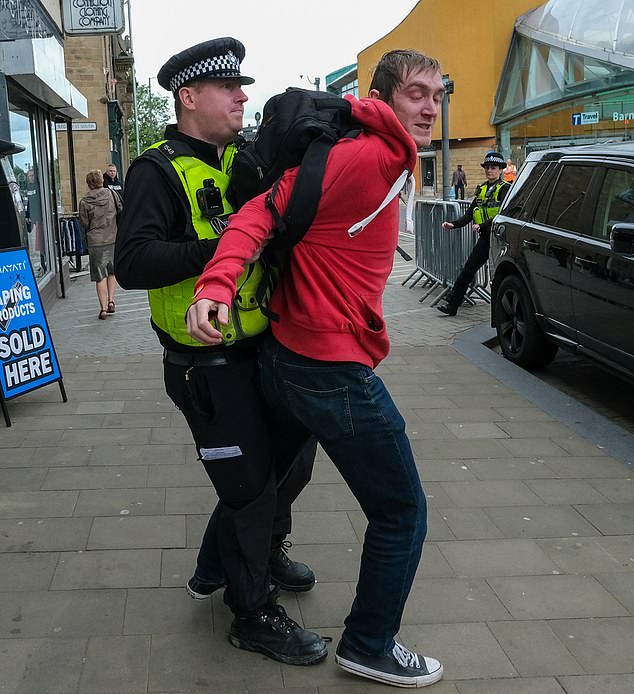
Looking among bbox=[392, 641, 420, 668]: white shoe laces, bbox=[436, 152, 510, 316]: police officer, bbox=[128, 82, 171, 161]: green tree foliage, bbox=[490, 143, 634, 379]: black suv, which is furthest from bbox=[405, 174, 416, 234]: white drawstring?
bbox=[128, 82, 171, 161]: green tree foliage

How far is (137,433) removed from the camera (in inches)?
235

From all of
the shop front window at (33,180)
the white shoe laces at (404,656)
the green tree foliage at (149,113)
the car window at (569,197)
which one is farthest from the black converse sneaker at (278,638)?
the green tree foliage at (149,113)

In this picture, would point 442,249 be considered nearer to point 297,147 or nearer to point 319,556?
point 319,556

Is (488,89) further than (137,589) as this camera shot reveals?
Yes

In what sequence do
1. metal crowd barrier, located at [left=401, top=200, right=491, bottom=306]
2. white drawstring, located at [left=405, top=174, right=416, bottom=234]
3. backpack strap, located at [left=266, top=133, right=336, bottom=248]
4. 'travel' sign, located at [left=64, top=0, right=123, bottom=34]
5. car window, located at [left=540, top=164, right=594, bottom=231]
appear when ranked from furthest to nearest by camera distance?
'travel' sign, located at [left=64, top=0, right=123, bottom=34]
metal crowd barrier, located at [left=401, top=200, right=491, bottom=306]
car window, located at [left=540, top=164, right=594, bottom=231]
white drawstring, located at [left=405, top=174, right=416, bottom=234]
backpack strap, located at [left=266, top=133, right=336, bottom=248]

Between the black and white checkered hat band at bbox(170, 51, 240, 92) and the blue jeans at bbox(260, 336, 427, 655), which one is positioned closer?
the blue jeans at bbox(260, 336, 427, 655)

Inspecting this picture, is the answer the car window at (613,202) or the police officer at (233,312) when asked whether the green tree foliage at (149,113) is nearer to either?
the car window at (613,202)

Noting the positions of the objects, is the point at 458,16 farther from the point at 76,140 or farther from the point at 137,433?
the point at 137,433

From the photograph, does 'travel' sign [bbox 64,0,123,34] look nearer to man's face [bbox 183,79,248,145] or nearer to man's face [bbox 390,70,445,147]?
man's face [bbox 183,79,248,145]

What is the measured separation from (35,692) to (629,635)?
199 centimetres

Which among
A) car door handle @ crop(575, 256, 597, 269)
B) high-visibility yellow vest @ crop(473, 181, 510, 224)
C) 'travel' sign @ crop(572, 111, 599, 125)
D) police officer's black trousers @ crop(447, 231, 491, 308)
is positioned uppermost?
'travel' sign @ crop(572, 111, 599, 125)

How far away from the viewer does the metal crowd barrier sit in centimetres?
1167

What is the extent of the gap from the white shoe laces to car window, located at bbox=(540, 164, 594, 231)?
15.4 feet

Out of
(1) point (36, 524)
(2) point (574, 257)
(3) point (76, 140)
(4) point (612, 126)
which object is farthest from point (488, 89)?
(1) point (36, 524)
